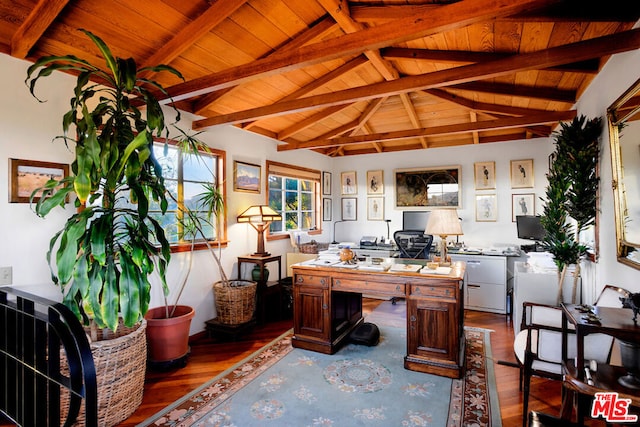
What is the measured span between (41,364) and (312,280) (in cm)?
203

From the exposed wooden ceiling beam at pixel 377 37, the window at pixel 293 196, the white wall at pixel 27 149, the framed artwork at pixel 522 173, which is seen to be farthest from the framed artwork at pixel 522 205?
the white wall at pixel 27 149

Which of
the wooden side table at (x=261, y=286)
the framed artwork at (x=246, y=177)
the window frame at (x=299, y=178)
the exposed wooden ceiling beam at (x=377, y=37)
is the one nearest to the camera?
the exposed wooden ceiling beam at (x=377, y=37)

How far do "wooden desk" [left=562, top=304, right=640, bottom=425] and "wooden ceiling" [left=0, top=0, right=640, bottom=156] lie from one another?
1.50 metres

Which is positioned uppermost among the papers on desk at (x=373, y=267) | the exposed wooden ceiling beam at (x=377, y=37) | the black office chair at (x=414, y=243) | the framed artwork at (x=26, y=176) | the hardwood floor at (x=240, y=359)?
the exposed wooden ceiling beam at (x=377, y=37)

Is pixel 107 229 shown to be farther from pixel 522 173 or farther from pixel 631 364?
pixel 522 173

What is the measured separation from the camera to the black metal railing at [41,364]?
124cm

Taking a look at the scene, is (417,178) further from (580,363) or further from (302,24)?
(580,363)

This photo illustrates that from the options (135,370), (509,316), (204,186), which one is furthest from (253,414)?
(509,316)

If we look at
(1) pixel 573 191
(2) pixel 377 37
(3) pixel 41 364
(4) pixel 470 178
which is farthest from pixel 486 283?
(3) pixel 41 364

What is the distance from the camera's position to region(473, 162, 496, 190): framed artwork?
16.6ft

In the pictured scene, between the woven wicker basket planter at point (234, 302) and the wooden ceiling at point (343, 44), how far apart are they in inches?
71.1

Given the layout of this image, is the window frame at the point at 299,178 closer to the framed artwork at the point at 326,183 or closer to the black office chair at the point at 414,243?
the framed artwork at the point at 326,183

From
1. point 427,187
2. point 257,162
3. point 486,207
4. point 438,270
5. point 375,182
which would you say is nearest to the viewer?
point 438,270

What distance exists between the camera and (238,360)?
3.04 m
